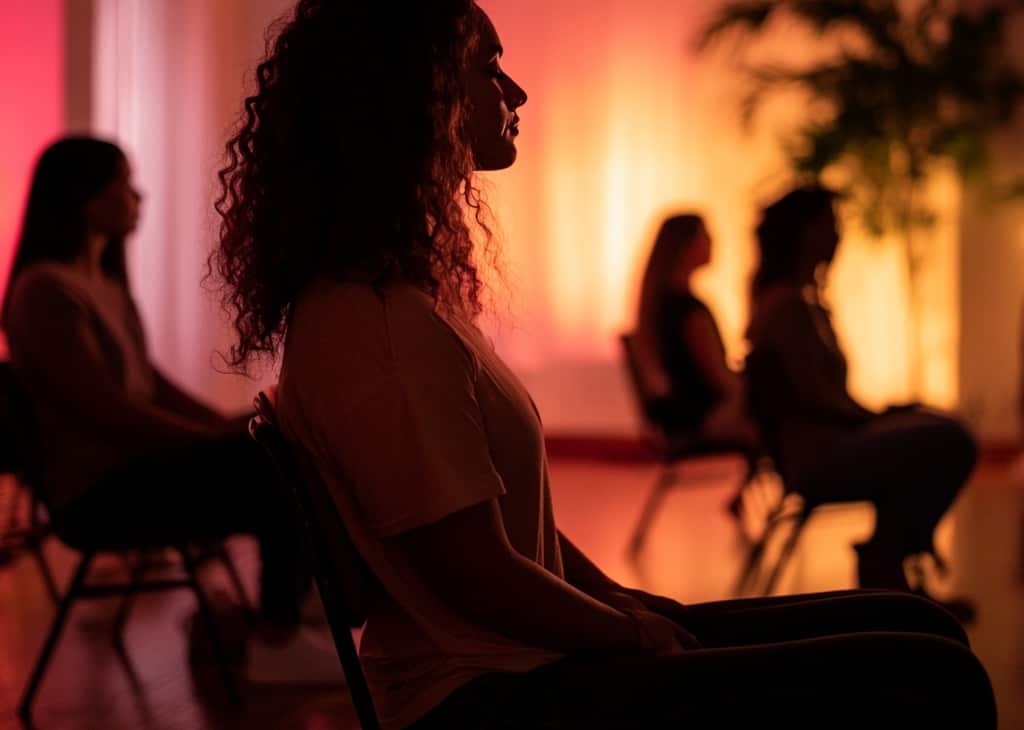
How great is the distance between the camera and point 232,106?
683 centimetres

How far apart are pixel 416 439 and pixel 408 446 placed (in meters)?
0.01

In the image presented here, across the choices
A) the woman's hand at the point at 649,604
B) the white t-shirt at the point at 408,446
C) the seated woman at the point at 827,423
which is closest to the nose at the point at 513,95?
the white t-shirt at the point at 408,446

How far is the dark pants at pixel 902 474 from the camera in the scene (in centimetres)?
322

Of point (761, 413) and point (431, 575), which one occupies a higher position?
point (431, 575)

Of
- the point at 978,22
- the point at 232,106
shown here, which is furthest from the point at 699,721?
the point at 978,22

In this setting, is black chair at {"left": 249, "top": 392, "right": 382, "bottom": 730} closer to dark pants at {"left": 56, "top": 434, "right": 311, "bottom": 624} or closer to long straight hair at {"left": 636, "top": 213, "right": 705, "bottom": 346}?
dark pants at {"left": 56, "top": 434, "right": 311, "bottom": 624}

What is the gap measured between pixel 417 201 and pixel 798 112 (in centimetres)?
740

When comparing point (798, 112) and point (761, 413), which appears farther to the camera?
point (798, 112)

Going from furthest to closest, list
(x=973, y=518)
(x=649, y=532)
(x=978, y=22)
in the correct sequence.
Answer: (x=978, y=22), (x=973, y=518), (x=649, y=532)

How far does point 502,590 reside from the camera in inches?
48.3

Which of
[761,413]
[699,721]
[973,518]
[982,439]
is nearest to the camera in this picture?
[699,721]

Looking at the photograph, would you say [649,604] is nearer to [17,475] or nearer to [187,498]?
[187,498]

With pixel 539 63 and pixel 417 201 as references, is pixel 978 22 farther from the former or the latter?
pixel 417 201

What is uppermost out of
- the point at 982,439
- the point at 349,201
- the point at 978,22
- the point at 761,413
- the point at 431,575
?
the point at 978,22
